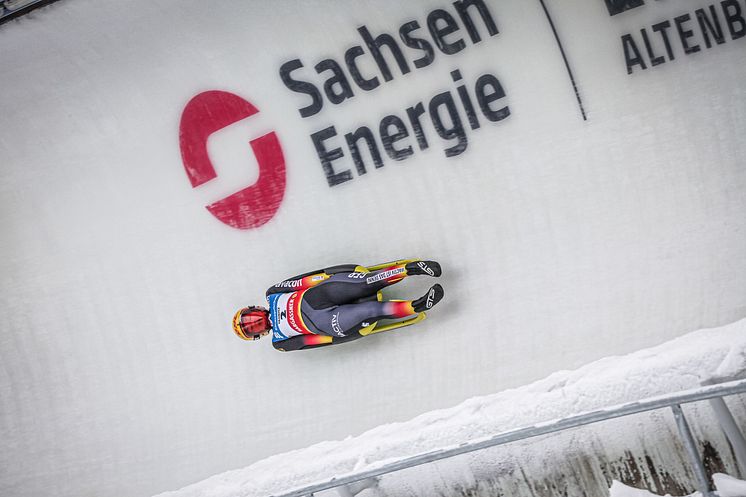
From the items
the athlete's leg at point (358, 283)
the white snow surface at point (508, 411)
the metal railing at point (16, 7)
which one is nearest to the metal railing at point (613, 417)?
the white snow surface at point (508, 411)

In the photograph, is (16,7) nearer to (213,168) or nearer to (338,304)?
(213,168)

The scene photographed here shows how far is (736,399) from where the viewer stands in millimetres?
4066

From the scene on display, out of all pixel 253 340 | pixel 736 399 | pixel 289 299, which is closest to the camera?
pixel 736 399

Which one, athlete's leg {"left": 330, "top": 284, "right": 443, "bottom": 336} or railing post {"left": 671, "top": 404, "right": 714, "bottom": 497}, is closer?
railing post {"left": 671, "top": 404, "right": 714, "bottom": 497}

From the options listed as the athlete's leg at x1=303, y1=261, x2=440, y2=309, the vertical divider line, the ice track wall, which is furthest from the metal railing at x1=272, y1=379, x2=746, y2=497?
the vertical divider line

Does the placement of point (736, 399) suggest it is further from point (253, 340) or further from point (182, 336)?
point (182, 336)

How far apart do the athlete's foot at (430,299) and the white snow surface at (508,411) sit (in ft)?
2.59

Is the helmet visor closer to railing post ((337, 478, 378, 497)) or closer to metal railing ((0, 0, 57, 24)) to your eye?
railing post ((337, 478, 378, 497))

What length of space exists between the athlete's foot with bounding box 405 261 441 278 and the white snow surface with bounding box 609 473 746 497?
Result: 69.3 inches

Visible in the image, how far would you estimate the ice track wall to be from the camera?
493cm

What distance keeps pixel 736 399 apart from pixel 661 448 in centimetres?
52

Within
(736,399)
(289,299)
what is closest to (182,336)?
(289,299)

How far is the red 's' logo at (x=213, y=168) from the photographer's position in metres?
5.77

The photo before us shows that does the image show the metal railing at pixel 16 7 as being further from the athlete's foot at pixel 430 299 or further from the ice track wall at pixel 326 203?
the athlete's foot at pixel 430 299
